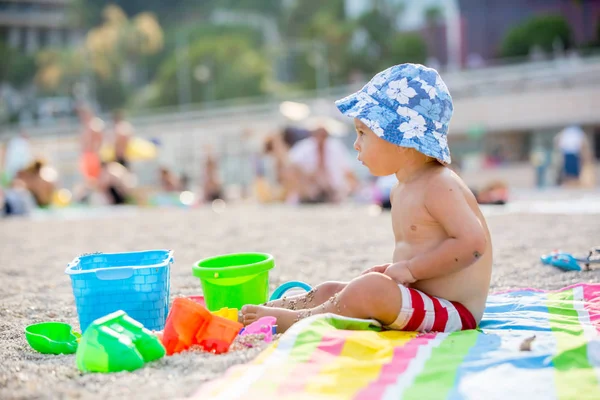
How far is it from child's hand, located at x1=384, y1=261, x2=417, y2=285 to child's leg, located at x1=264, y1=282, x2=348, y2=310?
0.28m

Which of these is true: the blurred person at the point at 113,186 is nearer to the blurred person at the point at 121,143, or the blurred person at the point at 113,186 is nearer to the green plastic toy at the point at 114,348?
the blurred person at the point at 121,143

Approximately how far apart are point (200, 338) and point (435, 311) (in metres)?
0.90

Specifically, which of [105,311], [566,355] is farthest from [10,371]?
[566,355]

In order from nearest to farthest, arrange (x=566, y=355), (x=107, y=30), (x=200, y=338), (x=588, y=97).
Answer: (x=566, y=355) < (x=200, y=338) < (x=588, y=97) < (x=107, y=30)

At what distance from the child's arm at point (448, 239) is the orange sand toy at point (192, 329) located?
2.20 ft

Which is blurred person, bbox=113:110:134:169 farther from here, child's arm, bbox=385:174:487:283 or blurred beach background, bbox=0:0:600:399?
child's arm, bbox=385:174:487:283

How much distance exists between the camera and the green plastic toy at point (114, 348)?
217 centimetres

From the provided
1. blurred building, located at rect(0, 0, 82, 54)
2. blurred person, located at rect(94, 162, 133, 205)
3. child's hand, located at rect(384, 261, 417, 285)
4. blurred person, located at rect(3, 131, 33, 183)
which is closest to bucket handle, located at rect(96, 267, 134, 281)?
child's hand, located at rect(384, 261, 417, 285)

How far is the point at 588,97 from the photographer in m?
23.8

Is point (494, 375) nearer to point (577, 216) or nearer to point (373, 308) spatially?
point (373, 308)

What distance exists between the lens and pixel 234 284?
9.28ft

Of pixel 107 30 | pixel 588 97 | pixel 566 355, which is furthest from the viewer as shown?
pixel 107 30

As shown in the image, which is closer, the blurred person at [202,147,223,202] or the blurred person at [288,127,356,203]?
the blurred person at [288,127,356,203]

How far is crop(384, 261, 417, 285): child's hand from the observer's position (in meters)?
2.53
